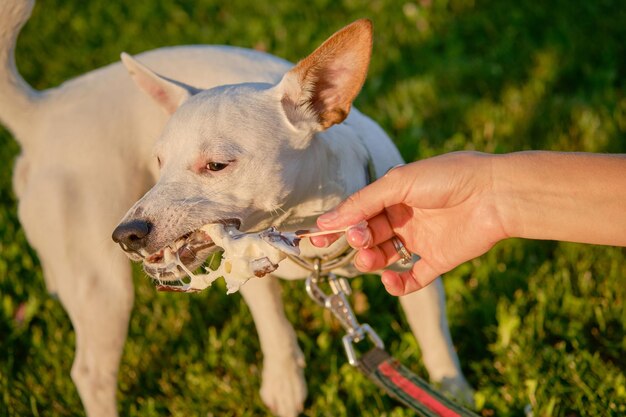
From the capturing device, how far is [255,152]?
226cm

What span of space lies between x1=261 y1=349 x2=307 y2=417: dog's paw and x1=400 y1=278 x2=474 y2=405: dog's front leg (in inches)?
19.7

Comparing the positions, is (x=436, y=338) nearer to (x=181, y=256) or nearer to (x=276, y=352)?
(x=276, y=352)

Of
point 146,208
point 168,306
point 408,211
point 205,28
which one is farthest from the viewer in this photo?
point 205,28

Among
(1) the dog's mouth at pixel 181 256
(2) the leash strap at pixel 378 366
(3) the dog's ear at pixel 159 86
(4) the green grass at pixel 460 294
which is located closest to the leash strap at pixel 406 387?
(2) the leash strap at pixel 378 366

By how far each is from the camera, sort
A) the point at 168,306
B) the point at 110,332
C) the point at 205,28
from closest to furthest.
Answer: the point at 110,332, the point at 168,306, the point at 205,28

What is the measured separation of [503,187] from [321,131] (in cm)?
64

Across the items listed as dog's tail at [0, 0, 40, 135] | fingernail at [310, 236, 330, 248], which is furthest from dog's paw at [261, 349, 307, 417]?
dog's tail at [0, 0, 40, 135]

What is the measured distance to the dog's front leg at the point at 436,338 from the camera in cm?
282

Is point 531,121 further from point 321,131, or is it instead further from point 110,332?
point 110,332

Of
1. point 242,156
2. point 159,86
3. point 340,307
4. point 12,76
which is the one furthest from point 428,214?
point 12,76

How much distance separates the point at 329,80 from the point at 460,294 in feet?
4.34

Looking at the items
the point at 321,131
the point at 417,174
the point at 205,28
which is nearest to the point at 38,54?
the point at 205,28

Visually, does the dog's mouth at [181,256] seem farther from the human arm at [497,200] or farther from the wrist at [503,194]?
the wrist at [503,194]

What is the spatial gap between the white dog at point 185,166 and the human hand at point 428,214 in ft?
0.69
